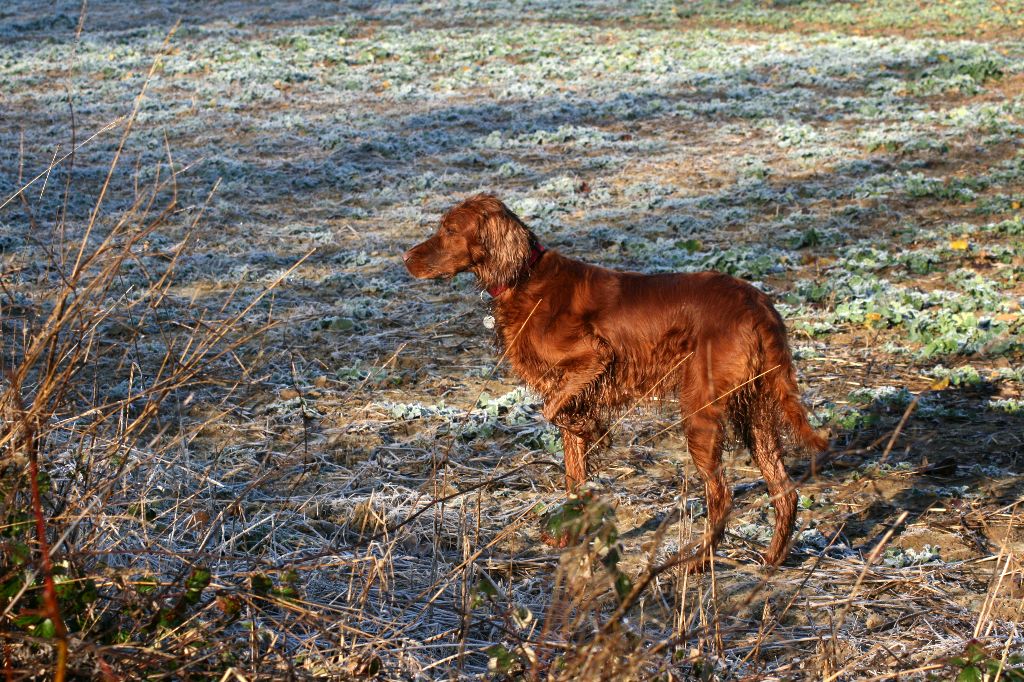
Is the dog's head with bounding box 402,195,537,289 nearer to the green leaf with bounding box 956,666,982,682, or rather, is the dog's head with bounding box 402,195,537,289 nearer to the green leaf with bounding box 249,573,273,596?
the green leaf with bounding box 249,573,273,596

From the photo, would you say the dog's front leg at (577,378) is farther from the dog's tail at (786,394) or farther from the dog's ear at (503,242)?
the dog's tail at (786,394)

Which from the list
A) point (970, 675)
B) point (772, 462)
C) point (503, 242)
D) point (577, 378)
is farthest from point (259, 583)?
point (772, 462)

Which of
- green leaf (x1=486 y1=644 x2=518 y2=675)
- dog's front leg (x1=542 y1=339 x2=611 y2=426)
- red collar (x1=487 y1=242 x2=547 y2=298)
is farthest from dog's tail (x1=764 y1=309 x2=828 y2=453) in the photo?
green leaf (x1=486 y1=644 x2=518 y2=675)

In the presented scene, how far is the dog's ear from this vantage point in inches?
174

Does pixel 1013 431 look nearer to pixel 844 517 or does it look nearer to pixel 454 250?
pixel 844 517

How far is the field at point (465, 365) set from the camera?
2.56 meters

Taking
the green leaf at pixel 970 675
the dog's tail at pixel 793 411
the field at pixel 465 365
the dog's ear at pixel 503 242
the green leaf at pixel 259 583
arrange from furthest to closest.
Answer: the dog's ear at pixel 503 242 → the dog's tail at pixel 793 411 → the field at pixel 465 365 → the green leaf at pixel 259 583 → the green leaf at pixel 970 675

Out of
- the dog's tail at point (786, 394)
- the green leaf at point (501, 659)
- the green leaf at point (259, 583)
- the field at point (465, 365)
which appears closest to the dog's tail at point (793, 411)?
the dog's tail at point (786, 394)

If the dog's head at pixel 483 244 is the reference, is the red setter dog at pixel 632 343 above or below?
below

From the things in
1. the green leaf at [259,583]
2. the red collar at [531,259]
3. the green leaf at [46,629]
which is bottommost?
the green leaf at [259,583]

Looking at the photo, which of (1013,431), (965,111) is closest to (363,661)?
(1013,431)

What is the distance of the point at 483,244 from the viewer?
4.47 m

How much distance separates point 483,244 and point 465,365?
1749mm

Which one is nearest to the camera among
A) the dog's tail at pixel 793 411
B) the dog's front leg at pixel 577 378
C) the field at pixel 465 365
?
the field at pixel 465 365
